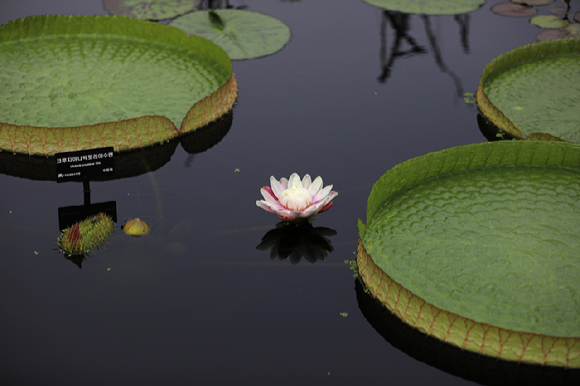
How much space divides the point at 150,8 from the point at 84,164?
7.04 feet

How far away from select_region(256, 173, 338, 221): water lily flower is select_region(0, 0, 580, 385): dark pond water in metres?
0.16

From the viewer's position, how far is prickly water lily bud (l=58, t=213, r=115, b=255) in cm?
245

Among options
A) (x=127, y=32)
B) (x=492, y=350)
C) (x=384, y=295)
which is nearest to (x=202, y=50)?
(x=127, y=32)

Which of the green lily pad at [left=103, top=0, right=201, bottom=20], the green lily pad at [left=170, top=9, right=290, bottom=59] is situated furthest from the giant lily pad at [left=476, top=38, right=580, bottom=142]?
the green lily pad at [left=103, top=0, right=201, bottom=20]

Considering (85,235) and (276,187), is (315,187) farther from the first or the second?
(85,235)

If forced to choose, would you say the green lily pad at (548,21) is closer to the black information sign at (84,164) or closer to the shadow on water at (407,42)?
the shadow on water at (407,42)

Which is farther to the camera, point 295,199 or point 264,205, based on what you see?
point 264,205

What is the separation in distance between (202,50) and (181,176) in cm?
102

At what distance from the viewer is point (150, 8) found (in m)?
4.43

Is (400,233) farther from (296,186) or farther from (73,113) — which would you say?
(73,113)

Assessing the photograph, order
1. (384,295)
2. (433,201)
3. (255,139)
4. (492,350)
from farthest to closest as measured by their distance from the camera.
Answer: (255,139)
(433,201)
(384,295)
(492,350)

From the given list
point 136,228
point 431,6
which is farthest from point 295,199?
point 431,6

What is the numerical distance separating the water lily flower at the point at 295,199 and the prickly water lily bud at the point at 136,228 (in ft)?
1.60

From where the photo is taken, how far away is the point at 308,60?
13.2 feet
